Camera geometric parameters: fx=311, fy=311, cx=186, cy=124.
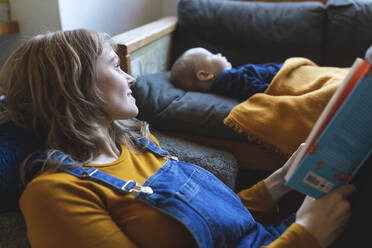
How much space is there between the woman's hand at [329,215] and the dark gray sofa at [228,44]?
2.07 feet

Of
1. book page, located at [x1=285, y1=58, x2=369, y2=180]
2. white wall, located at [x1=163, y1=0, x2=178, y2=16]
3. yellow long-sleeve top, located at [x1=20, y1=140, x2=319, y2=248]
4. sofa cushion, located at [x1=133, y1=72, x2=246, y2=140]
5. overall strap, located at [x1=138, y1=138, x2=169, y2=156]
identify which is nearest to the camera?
book page, located at [x1=285, y1=58, x2=369, y2=180]

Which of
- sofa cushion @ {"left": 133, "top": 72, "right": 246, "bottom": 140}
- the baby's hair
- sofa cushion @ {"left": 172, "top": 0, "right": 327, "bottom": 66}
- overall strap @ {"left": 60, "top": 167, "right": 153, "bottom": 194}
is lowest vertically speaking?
sofa cushion @ {"left": 133, "top": 72, "right": 246, "bottom": 140}

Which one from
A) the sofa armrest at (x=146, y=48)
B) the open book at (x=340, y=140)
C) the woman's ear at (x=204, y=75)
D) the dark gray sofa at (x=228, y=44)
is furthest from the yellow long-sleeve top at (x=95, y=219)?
the woman's ear at (x=204, y=75)

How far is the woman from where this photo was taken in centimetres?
57

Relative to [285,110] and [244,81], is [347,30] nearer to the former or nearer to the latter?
[244,81]

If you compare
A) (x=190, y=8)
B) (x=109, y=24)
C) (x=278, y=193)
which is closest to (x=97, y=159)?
(x=278, y=193)

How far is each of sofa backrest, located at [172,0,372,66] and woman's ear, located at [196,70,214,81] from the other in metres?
0.38

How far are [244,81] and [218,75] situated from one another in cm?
21

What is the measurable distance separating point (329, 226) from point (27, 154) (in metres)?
0.64

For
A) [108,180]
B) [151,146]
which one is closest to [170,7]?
[151,146]

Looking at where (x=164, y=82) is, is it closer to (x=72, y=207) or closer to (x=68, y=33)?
(x=68, y=33)

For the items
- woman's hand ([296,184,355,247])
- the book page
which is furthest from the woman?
the book page

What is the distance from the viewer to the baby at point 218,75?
57.3 inches

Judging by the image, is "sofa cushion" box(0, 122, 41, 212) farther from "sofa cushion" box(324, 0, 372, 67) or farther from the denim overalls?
"sofa cushion" box(324, 0, 372, 67)
